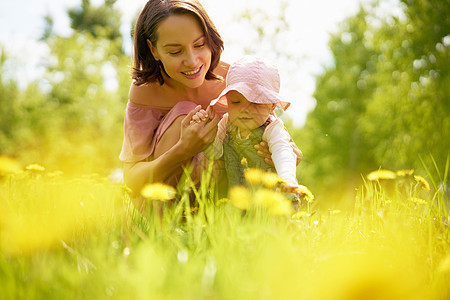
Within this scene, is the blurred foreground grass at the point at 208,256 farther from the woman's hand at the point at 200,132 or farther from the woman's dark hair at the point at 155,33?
the woman's dark hair at the point at 155,33

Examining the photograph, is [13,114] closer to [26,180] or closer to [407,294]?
[26,180]

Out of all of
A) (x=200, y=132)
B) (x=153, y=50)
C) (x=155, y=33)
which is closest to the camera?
(x=200, y=132)

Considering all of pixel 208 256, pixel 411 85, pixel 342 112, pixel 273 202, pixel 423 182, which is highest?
pixel 342 112

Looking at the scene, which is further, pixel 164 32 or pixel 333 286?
pixel 164 32

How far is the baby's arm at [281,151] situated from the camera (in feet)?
7.77

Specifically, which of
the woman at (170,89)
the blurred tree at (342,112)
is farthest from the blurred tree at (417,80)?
the woman at (170,89)

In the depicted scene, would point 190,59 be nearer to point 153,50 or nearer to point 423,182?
point 153,50

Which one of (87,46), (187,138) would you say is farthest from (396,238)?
(87,46)

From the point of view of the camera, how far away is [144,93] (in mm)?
3594

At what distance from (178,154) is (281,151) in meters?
0.83

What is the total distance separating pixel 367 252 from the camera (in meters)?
1.70

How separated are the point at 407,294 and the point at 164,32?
2.30 m

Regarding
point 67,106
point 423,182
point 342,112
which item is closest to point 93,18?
point 67,106

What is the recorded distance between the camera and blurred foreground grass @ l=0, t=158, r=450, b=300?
1289mm
